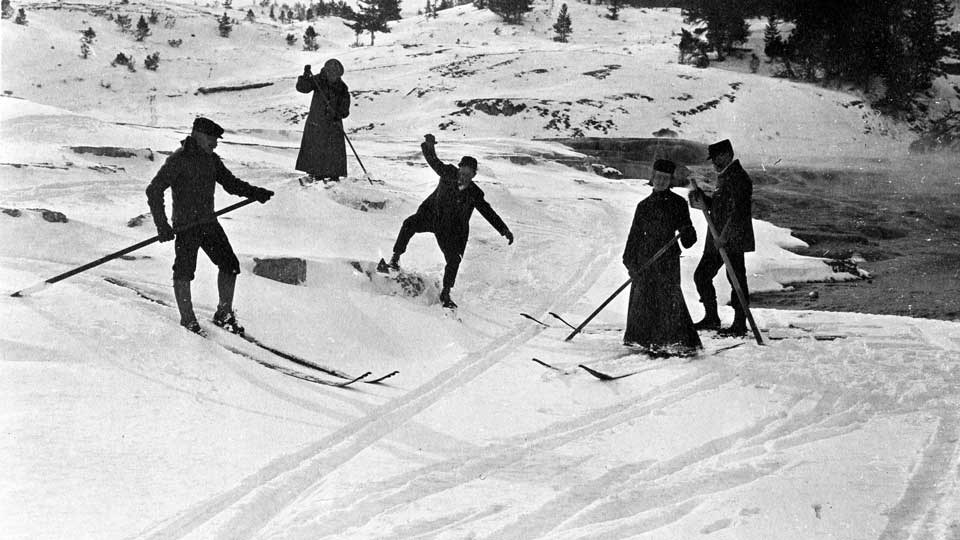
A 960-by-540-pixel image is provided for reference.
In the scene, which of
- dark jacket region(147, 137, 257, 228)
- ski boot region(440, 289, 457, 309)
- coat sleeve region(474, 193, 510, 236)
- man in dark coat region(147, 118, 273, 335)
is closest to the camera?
man in dark coat region(147, 118, 273, 335)

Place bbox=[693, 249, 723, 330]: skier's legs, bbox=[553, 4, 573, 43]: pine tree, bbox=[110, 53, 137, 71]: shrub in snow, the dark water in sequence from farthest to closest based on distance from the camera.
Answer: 1. bbox=[553, 4, 573, 43]: pine tree
2. bbox=[110, 53, 137, 71]: shrub in snow
3. the dark water
4. bbox=[693, 249, 723, 330]: skier's legs

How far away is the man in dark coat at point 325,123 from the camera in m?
9.33

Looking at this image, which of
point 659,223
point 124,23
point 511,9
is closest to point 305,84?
point 659,223

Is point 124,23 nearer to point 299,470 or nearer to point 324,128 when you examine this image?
point 324,128

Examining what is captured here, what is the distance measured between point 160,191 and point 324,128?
4335 mm

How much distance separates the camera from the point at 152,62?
115 feet

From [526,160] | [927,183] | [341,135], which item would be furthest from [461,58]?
[341,135]

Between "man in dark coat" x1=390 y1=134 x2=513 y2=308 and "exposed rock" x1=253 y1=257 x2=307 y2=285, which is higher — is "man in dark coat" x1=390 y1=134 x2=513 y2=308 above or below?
above

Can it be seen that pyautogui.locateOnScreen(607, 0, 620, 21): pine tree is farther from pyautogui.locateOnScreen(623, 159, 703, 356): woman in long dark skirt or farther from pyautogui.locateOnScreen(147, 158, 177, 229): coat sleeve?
pyautogui.locateOnScreen(147, 158, 177, 229): coat sleeve

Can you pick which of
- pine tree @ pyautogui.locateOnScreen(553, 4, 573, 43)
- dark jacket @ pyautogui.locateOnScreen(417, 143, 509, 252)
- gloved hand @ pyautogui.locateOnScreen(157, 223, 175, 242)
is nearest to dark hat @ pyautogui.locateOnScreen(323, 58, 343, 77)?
dark jacket @ pyautogui.locateOnScreen(417, 143, 509, 252)

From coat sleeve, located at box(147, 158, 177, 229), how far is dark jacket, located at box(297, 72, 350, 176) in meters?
3.85

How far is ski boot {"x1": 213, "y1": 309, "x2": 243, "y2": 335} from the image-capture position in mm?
5668

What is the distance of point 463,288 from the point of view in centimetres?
870

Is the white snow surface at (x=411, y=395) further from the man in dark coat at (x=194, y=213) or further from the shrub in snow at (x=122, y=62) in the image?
the shrub in snow at (x=122, y=62)
